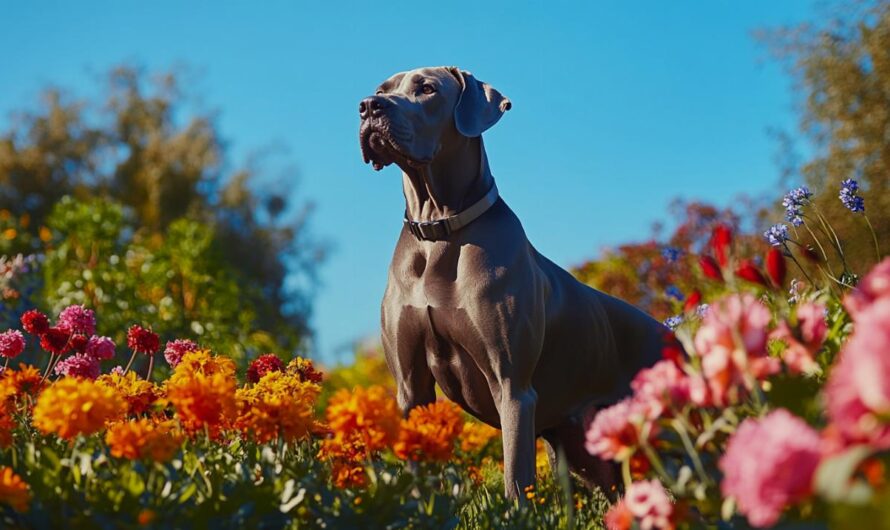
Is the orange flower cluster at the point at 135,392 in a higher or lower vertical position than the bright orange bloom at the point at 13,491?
higher

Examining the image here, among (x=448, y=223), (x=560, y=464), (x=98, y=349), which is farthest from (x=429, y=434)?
(x=98, y=349)

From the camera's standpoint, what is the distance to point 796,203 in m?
3.94

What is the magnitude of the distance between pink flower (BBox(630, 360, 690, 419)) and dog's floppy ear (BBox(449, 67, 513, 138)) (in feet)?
6.40

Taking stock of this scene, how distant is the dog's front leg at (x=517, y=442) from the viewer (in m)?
3.50

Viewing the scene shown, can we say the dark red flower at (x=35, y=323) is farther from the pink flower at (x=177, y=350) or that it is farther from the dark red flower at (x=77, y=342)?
the pink flower at (x=177, y=350)

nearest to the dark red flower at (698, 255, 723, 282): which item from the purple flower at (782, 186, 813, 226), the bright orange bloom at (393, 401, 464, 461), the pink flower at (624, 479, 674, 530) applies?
the pink flower at (624, 479, 674, 530)

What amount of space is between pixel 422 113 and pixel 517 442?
4.49 feet

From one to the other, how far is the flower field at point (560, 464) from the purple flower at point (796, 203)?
2.94 feet

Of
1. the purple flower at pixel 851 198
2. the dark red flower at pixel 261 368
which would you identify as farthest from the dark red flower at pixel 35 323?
the purple flower at pixel 851 198

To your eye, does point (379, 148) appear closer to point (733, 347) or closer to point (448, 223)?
point (448, 223)

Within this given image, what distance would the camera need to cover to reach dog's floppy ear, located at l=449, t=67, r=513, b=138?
3.76 metres

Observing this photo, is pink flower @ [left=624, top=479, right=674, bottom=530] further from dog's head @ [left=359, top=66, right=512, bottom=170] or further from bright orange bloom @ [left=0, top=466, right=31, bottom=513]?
dog's head @ [left=359, top=66, right=512, bottom=170]

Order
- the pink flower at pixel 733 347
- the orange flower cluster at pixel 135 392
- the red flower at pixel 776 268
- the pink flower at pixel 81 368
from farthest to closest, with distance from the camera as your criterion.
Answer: the pink flower at pixel 81 368
the orange flower cluster at pixel 135 392
the red flower at pixel 776 268
the pink flower at pixel 733 347

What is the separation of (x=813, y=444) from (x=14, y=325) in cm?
745
